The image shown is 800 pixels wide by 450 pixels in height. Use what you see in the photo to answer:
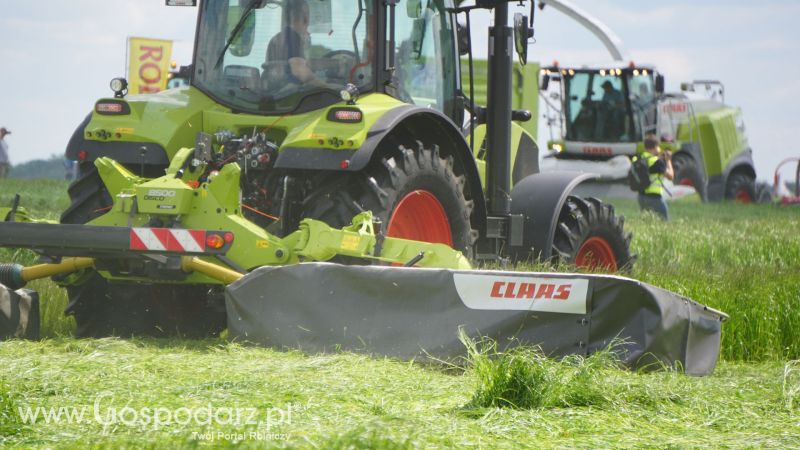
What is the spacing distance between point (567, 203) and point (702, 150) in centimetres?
1950

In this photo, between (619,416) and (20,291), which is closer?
(619,416)

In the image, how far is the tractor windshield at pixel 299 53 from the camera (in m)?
8.05

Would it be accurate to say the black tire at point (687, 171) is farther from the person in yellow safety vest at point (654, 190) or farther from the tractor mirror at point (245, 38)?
the tractor mirror at point (245, 38)

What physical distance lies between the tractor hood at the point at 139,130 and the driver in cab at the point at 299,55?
0.54 meters

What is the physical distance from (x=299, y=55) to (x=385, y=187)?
1.10m

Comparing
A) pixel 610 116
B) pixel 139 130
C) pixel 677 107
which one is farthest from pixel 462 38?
pixel 677 107

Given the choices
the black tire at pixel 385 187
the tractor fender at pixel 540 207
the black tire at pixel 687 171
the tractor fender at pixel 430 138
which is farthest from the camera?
the black tire at pixel 687 171

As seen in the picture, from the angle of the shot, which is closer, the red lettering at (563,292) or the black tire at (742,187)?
the red lettering at (563,292)

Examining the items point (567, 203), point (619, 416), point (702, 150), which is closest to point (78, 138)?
point (567, 203)

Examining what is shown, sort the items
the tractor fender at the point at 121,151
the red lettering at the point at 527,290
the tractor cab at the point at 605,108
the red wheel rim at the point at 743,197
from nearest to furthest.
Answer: the red lettering at the point at 527,290 < the tractor fender at the point at 121,151 < the tractor cab at the point at 605,108 < the red wheel rim at the point at 743,197

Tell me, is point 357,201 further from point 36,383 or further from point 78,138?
point 36,383

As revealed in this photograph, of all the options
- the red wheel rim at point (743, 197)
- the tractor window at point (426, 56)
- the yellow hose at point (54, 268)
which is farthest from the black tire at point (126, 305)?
the red wheel rim at point (743, 197)

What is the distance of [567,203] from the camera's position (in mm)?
9688

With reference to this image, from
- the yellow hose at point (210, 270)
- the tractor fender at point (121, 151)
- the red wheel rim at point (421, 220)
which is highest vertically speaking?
the tractor fender at point (121, 151)
